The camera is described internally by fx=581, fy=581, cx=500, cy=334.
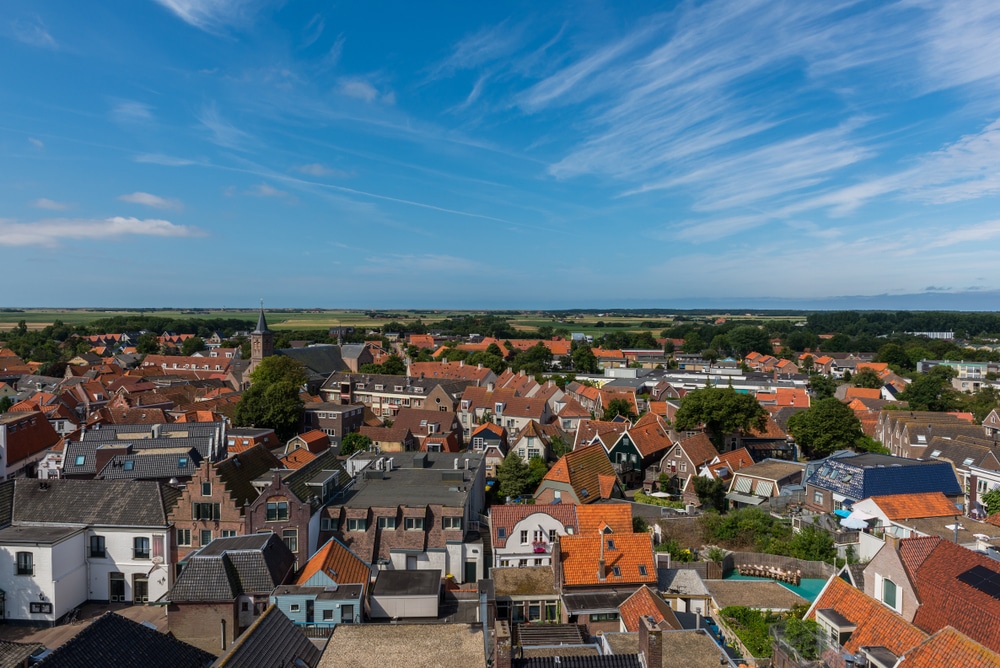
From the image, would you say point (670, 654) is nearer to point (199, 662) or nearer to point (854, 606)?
point (854, 606)

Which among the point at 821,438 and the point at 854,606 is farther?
the point at 821,438

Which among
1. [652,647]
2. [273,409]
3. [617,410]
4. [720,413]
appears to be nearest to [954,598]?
[652,647]

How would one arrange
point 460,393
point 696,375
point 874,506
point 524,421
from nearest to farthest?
point 874,506, point 524,421, point 460,393, point 696,375

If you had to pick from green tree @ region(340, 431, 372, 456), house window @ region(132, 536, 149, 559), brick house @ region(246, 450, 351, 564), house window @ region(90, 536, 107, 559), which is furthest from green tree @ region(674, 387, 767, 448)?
house window @ region(90, 536, 107, 559)

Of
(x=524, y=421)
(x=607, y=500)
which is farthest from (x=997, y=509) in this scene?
(x=524, y=421)

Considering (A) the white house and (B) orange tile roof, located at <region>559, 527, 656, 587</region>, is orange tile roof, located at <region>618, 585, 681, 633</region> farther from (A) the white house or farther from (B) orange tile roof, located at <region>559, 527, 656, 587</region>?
(A) the white house

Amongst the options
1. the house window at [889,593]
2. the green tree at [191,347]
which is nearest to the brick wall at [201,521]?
the house window at [889,593]

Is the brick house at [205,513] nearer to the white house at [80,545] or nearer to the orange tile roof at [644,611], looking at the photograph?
the white house at [80,545]
